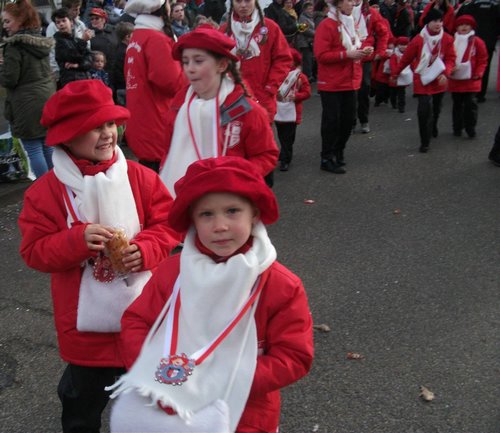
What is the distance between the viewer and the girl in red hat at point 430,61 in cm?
739

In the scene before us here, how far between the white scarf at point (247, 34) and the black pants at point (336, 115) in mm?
1476

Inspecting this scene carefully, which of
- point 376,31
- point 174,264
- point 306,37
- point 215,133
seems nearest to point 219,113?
point 215,133

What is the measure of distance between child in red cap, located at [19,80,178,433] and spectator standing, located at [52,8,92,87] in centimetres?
501

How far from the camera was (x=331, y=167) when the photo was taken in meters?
7.15

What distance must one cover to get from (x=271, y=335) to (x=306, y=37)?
11.5m

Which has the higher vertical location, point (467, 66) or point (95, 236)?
point (95, 236)

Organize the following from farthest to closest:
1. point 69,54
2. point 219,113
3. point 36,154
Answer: point 69,54 → point 36,154 → point 219,113

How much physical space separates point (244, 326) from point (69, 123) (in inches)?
41.4

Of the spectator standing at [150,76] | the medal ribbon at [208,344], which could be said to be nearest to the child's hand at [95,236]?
the medal ribbon at [208,344]

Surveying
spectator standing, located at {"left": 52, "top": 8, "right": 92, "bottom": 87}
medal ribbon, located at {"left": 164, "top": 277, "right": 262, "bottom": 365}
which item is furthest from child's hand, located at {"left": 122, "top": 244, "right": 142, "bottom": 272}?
spectator standing, located at {"left": 52, "top": 8, "right": 92, "bottom": 87}

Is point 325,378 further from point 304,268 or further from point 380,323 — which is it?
point 304,268

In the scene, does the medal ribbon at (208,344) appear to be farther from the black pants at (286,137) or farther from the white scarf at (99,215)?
the black pants at (286,137)

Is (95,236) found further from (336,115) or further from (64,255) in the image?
(336,115)

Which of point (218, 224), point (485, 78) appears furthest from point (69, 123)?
point (485, 78)
